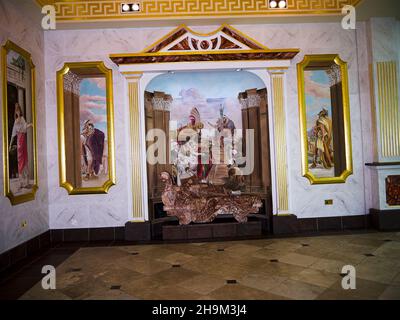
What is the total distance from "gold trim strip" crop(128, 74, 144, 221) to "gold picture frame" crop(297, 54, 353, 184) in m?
3.27

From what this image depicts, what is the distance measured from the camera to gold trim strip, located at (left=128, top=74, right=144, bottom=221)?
19.5ft

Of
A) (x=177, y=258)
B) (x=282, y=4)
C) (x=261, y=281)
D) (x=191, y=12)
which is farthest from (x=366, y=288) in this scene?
(x=191, y=12)

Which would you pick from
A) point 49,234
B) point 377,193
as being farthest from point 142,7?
point 377,193

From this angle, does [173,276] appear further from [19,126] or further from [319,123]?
[319,123]

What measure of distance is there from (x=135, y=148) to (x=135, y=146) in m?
0.04

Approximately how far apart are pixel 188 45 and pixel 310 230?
440 centimetres

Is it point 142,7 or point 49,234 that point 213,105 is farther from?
point 49,234

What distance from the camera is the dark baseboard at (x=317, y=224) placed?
19.7 ft

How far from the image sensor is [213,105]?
293 inches

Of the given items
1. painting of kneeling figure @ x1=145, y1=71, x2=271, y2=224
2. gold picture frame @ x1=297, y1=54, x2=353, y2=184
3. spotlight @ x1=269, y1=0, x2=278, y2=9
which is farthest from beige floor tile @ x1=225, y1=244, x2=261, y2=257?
spotlight @ x1=269, y1=0, x2=278, y2=9

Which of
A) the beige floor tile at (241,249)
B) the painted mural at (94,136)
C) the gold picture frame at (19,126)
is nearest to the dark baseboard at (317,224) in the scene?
the beige floor tile at (241,249)

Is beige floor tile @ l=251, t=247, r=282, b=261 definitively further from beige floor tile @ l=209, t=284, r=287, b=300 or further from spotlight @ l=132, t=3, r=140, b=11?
spotlight @ l=132, t=3, r=140, b=11

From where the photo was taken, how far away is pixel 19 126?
507 cm

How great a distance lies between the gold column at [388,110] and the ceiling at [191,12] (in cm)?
111
